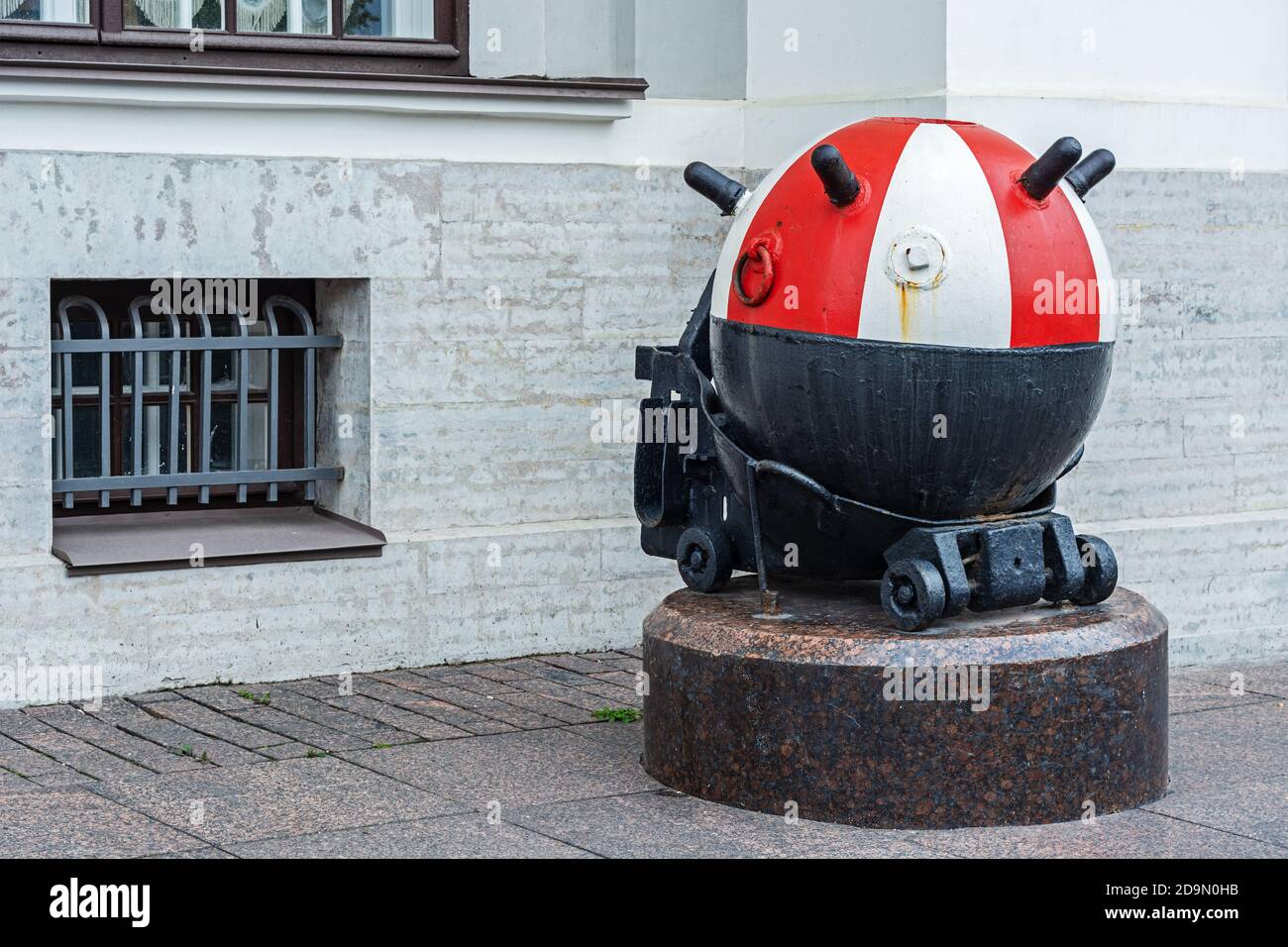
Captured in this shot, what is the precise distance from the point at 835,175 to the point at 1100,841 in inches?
76.7

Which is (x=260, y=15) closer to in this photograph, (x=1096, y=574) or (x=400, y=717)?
(x=400, y=717)

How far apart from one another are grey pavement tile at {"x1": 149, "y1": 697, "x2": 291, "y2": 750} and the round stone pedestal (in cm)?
Answer: 160

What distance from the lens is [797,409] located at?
5227mm

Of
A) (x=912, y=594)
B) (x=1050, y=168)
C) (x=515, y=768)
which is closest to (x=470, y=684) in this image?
(x=515, y=768)

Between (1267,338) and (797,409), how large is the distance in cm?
351

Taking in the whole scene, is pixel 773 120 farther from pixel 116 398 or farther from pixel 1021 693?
pixel 1021 693

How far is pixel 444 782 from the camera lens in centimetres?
569

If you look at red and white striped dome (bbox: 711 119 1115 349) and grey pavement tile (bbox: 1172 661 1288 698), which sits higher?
red and white striped dome (bbox: 711 119 1115 349)

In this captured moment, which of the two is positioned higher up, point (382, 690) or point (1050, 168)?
point (1050, 168)

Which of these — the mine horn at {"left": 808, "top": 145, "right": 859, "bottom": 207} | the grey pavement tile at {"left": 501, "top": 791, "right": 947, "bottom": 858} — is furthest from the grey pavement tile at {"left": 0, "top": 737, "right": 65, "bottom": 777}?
the mine horn at {"left": 808, "top": 145, "right": 859, "bottom": 207}

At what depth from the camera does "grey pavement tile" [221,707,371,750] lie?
6203mm

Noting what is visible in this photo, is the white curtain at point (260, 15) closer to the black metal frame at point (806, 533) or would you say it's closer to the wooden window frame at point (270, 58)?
the wooden window frame at point (270, 58)

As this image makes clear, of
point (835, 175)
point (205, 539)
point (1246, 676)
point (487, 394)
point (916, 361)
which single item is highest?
point (835, 175)

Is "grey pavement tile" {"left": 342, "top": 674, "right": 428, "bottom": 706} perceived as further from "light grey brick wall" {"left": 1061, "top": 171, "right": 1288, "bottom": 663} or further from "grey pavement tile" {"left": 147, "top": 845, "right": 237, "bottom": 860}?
"light grey brick wall" {"left": 1061, "top": 171, "right": 1288, "bottom": 663}
